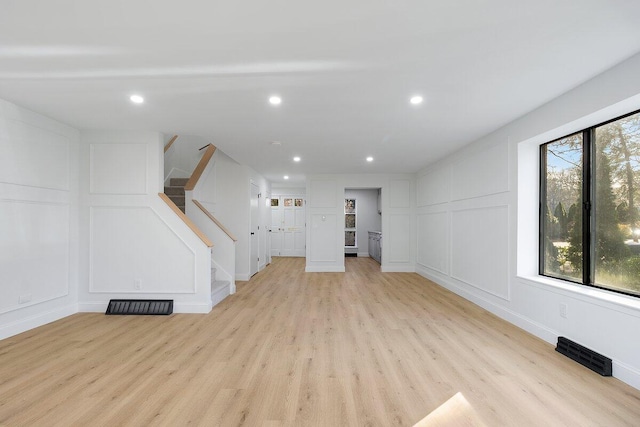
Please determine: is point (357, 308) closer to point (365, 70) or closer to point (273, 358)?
point (273, 358)

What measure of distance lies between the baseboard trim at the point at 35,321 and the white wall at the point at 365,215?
819 cm

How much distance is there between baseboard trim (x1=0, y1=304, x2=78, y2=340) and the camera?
10.0 feet

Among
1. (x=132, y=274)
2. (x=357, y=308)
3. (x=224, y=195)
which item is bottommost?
(x=357, y=308)

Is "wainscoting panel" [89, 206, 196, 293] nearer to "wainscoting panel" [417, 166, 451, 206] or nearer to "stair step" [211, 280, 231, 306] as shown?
"stair step" [211, 280, 231, 306]

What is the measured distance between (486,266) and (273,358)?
3.22 m

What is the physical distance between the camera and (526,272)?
3.51 metres

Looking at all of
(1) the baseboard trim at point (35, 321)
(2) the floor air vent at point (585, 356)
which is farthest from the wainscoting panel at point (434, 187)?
(1) the baseboard trim at point (35, 321)

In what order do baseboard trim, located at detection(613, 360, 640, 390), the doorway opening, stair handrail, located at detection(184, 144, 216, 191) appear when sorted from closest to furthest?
1. baseboard trim, located at detection(613, 360, 640, 390)
2. stair handrail, located at detection(184, 144, 216, 191)
3. the doorway opening

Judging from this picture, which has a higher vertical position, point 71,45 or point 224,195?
point 71,45

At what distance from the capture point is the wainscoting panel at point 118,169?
3980 millimetres

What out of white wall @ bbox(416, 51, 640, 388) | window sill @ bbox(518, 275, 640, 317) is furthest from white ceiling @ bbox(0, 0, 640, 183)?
window sill @ bbox(518, 275, 640, 317)

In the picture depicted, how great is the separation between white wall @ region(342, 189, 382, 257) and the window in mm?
7156

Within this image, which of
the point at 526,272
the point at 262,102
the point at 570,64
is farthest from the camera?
the point at 526,272

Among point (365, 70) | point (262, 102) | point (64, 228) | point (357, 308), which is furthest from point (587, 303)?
point (64, 228)
